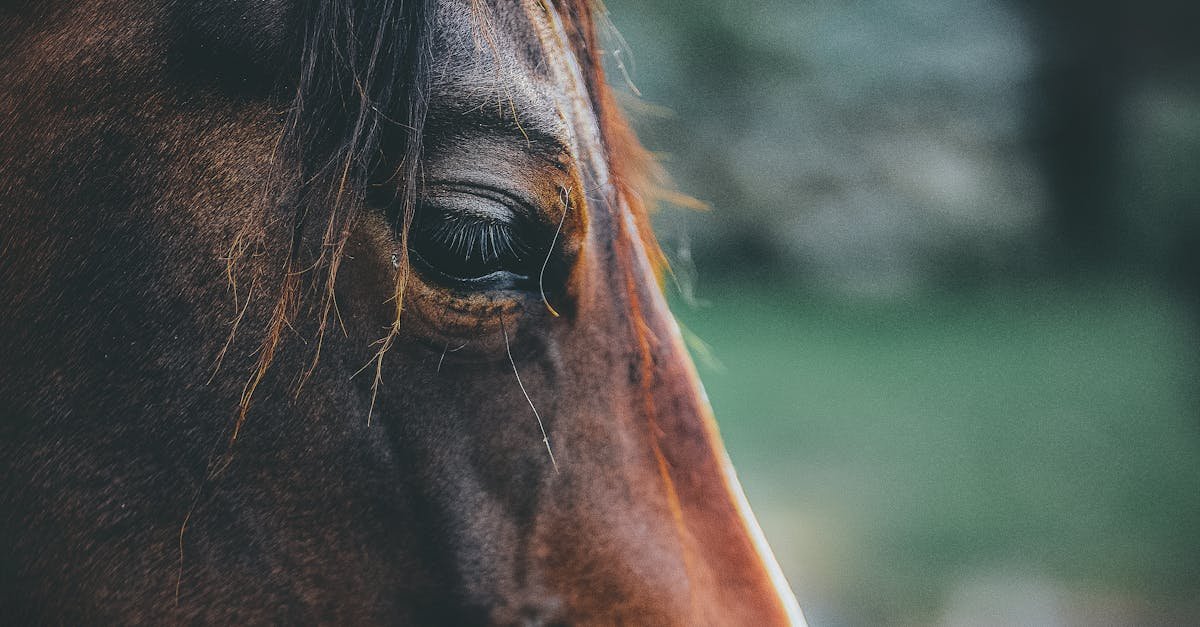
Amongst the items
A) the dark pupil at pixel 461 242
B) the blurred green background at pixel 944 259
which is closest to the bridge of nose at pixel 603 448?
the dark pupil at pixel 461 242

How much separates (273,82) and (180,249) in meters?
0.21

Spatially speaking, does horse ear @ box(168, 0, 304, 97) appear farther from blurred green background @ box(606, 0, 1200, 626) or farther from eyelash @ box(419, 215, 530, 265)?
blurred green background @ box(606, 0, 1200, 626)

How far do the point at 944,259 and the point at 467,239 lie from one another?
22.0 ft

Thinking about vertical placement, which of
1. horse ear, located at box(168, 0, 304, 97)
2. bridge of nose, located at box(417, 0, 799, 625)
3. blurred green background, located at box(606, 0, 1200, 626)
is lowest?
blurred green background, located at box(606, 0, 1200, 626)

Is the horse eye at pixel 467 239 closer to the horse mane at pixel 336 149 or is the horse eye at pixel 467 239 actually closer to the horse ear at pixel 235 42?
the horse mane at pixel 336 149

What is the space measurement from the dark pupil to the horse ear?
227 millimetres

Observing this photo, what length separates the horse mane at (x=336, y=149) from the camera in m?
0.85

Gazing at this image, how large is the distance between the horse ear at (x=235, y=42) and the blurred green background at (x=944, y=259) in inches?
189

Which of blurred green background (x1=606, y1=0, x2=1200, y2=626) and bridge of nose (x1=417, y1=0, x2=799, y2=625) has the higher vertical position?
bridge of nose (x1=417, y1=0, x2=799, y2=625)

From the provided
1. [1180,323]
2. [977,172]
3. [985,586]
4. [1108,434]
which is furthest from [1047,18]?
[985,586]

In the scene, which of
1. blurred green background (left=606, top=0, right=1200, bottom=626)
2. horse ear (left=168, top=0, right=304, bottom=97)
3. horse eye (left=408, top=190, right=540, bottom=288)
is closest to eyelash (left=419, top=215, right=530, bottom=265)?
horse eye (left=408, top=190, right=540, bottom=288)

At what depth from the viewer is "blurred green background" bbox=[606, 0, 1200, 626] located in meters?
5.60

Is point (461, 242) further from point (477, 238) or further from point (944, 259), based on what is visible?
point (944, 259)

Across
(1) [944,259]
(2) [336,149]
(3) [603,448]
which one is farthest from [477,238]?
(1) [944,259]
